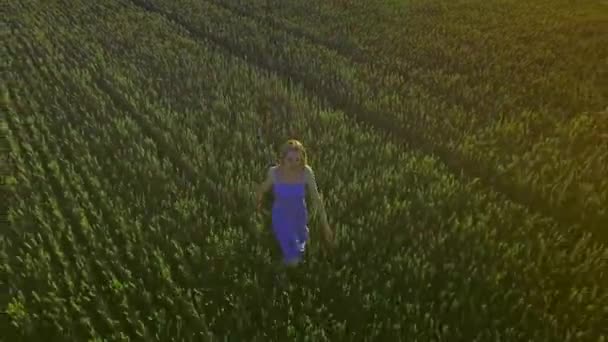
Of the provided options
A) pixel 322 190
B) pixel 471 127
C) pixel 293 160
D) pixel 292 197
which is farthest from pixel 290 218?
pixel 471 127

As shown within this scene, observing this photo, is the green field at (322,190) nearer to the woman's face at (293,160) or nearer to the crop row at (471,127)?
the crop row at (471,127)

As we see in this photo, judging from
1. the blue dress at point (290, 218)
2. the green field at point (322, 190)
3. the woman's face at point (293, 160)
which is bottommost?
the green field at point (322, 190)

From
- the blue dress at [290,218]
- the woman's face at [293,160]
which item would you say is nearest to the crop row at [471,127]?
the blue dress at [290,218]

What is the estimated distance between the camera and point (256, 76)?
42.2 feet

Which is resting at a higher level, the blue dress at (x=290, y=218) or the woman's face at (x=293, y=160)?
the woman's face at (x=293, y=160)

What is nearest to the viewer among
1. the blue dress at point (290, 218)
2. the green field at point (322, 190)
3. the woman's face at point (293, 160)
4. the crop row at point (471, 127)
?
the woman's face at point (293, 160)

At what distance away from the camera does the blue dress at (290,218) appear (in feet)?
17.6

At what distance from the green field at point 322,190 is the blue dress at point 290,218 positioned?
0.21 meters

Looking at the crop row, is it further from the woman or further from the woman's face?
the woman's face

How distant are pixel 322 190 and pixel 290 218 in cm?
202

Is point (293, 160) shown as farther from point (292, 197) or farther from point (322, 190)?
point (322, 190)

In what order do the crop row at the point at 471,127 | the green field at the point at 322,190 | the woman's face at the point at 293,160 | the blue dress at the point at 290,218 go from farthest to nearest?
the crop row at the point at 471,127 → the blue dress at the point at 290,218 → the green field at the point at 322,190 → the woman's face at the point at 293,160

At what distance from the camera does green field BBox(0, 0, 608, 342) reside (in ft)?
17.0

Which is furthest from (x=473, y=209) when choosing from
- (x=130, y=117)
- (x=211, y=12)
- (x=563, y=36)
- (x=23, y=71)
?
(x=211, y=12)
